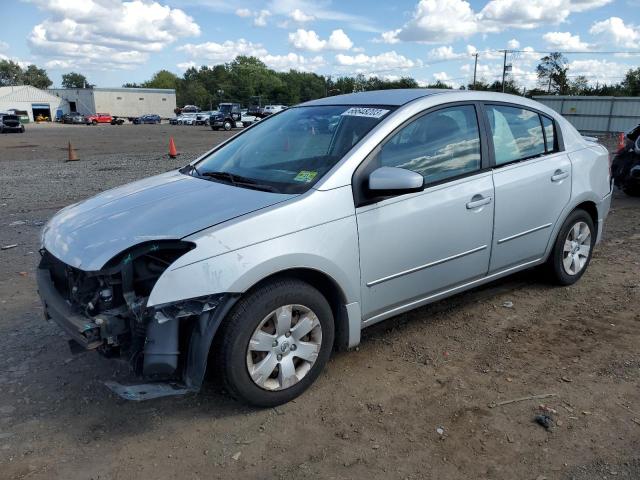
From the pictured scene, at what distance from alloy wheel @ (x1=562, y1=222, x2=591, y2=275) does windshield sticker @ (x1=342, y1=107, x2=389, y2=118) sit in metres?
2.24

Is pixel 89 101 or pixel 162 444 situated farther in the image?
pixel 89 101

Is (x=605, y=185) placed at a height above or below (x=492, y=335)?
above

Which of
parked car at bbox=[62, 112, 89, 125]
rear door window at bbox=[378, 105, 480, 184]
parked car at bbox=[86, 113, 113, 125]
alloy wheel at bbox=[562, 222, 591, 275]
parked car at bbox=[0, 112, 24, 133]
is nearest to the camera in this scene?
rear door window at bbox=[378, 105, 480, 184]

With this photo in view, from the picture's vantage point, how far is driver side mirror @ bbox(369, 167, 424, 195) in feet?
10.2

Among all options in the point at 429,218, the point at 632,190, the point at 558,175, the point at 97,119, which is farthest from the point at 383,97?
the point at 97,119

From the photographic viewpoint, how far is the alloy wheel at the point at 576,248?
4.74 m

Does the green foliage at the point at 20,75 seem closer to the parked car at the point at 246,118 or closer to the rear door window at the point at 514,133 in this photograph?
the parked car at the point at 246,118

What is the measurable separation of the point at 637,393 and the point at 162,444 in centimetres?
275

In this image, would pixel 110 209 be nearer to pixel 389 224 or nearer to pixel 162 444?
pixel 162 444

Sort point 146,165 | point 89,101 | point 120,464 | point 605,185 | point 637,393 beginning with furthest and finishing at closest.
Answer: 1. point 89,101
2. point 146,165
3. point 605,185
4. point 637,393
5. point 120,464

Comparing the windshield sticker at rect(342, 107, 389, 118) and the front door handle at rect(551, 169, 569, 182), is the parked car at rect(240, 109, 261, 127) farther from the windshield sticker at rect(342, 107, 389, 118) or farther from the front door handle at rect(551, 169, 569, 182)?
the windshield sticker at rect(342, 107, 389, 118)

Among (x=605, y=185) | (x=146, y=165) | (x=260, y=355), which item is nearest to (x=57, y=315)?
(x=260, y=355)

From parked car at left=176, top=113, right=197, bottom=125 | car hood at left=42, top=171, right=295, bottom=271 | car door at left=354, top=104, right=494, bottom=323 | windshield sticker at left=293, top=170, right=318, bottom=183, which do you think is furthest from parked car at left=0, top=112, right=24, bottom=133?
car door at left=354, top=104, right=494, bottom=323

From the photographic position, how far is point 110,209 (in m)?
3.28
